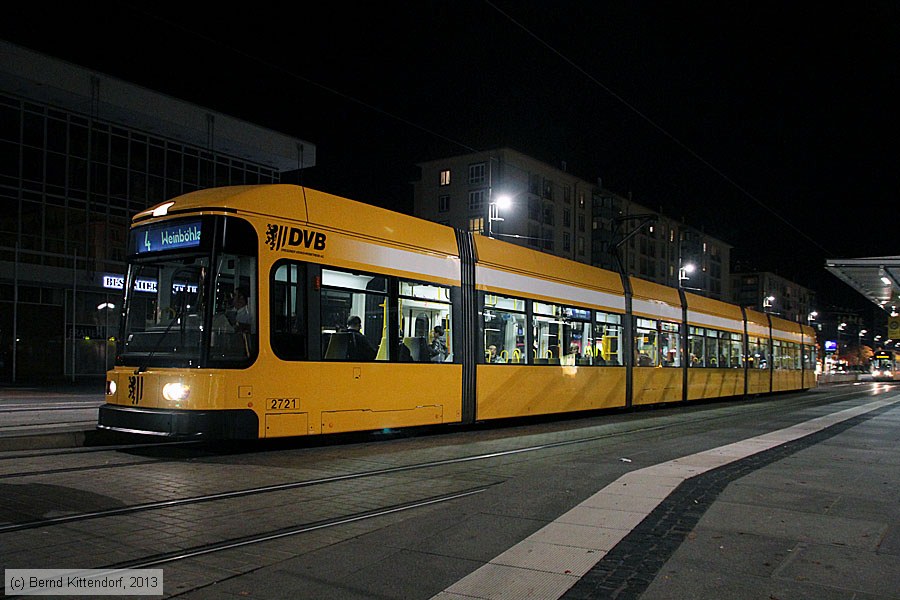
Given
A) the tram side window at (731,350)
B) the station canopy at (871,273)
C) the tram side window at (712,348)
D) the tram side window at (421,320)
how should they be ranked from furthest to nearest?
the tram side window at (731,350), the tram side window at (712,348), the station canopy at (871,273), the tram side window at (421,320)

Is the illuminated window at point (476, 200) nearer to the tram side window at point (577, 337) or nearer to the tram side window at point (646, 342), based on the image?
the tram side window at point (646, 342)

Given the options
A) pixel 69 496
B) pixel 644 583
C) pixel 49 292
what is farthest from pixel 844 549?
pixel 49 292

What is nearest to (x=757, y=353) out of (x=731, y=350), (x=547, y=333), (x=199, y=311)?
(x=731, y=350)

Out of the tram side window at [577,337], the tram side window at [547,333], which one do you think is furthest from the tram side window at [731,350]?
the tram side window at [547,333]

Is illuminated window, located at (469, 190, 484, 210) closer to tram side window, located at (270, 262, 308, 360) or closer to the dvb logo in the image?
the dvb logo

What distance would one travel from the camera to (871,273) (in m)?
25.4

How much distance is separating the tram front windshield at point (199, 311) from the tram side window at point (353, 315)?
1.32m

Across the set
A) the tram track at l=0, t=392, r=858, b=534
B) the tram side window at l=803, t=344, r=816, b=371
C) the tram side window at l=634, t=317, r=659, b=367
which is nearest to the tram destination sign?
the tram track at l=0, t=392, r=858, b=534

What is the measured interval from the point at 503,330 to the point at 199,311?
22.7 feet

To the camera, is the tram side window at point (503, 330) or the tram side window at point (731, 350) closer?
the tram side window at point (503, 330)

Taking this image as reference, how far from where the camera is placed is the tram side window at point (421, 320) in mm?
12891

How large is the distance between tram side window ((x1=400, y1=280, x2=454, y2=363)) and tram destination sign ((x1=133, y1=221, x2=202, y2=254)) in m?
3.68

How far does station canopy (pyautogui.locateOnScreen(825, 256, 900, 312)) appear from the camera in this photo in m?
22.6

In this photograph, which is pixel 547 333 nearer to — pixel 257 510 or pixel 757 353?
pixel 257 510
